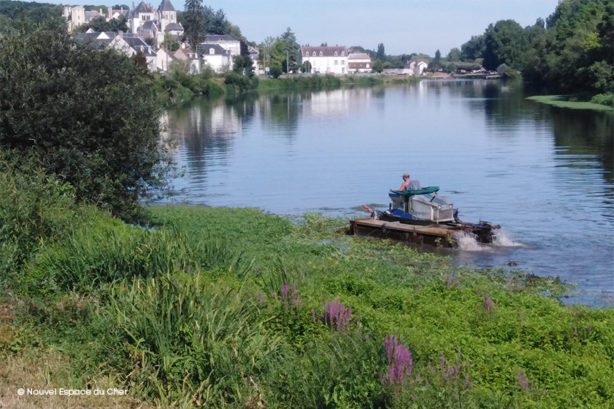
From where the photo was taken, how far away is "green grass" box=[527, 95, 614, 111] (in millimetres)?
82025

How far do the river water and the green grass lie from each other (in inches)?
152

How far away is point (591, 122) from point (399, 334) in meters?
61.6

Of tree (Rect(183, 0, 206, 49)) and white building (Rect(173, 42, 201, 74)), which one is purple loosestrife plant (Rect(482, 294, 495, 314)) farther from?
tree (Rect(183, 0, 206, 49))

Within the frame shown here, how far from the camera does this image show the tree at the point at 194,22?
178250mm

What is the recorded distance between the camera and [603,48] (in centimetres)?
9325

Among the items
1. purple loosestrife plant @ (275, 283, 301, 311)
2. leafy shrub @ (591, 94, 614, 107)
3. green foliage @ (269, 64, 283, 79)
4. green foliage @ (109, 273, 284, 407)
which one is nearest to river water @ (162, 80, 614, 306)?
leafy shrub @ (591, 94, 614, 107)

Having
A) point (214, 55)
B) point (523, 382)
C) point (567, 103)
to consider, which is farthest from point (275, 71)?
point (523, 382)

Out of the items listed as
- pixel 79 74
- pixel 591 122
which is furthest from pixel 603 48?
pixel 79 74

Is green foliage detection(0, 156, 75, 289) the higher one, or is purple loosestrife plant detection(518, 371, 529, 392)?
green foliage detection(0, 156, 75, 289)

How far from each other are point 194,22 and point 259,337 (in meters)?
175

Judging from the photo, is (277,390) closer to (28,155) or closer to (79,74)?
(28,155)

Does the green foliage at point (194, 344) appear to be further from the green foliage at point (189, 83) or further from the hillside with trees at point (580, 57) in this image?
the green foliage at point (189, 83)

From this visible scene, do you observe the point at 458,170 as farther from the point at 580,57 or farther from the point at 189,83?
the point at 189,83

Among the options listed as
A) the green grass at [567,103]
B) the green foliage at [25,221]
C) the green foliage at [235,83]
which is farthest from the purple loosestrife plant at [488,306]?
the green foliage at [235,83]
